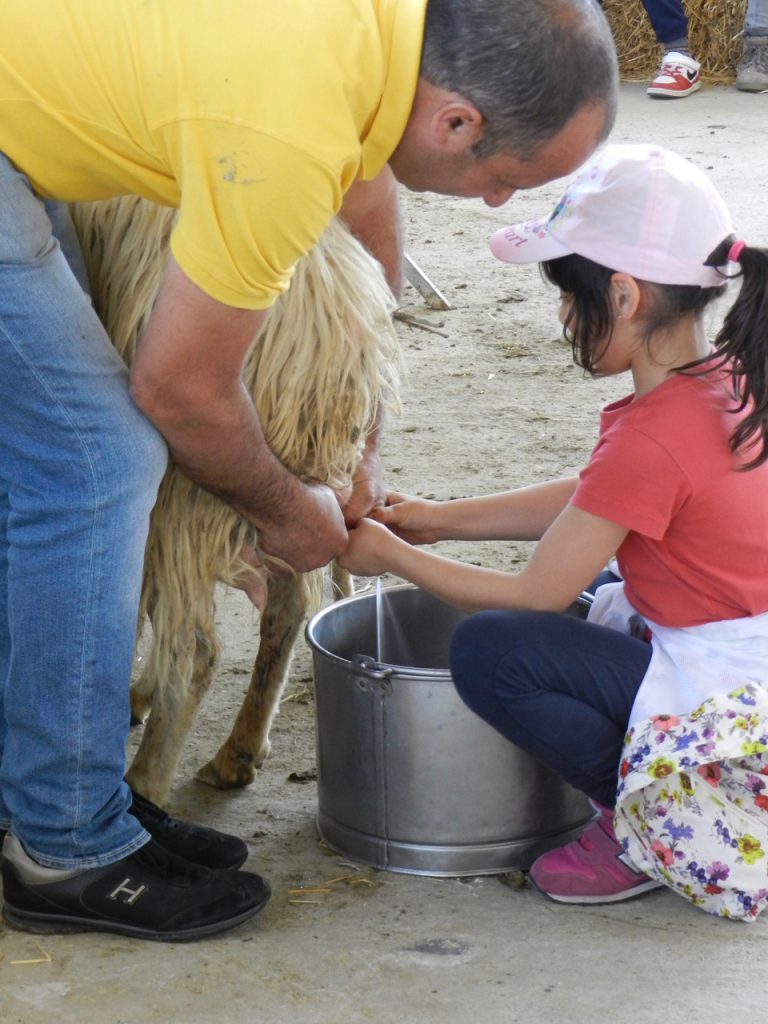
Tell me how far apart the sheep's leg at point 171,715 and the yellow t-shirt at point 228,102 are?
81 cm

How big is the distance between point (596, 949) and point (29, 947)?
0.80 m

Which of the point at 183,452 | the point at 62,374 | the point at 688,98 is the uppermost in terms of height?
the point at 62,374

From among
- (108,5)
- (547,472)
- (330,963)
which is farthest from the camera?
(547,472)

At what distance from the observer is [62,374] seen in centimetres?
188

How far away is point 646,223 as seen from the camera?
2.08m

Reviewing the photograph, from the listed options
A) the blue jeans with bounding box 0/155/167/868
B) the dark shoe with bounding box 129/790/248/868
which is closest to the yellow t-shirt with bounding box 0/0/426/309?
the blue jeans with bounding box 0/155/167/868

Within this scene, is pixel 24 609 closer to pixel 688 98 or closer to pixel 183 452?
pixel 183 452

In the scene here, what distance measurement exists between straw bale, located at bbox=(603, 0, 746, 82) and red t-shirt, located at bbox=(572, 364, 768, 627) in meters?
8.18

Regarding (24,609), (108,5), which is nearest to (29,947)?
(24,609)

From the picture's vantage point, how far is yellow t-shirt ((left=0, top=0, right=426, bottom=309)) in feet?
5.35

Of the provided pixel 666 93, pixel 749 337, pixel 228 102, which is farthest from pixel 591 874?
pixel 666 93

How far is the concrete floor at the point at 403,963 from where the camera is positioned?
192 centimetres

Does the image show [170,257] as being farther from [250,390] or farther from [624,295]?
[624,295]

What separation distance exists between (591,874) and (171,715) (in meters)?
0.73
